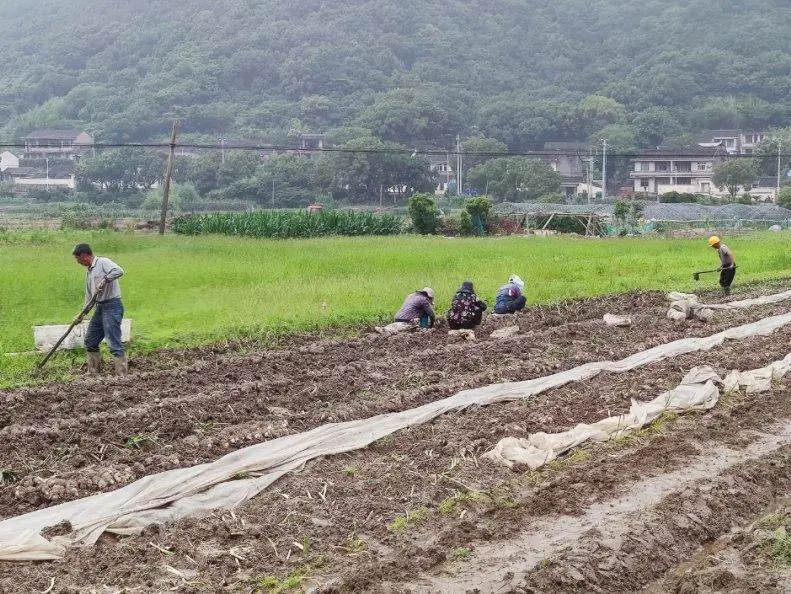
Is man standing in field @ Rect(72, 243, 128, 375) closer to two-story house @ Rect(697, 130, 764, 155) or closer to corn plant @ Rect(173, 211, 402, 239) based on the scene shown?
corn plant @ Rect(173, 211, 402, 239)

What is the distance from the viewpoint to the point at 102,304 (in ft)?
35.8

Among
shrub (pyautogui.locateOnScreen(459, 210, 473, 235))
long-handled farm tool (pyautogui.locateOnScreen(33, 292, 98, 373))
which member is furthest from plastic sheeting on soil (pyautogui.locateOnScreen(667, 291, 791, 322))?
shrub (pyautogui.locateOnScreen(459, 210, 473, 235))

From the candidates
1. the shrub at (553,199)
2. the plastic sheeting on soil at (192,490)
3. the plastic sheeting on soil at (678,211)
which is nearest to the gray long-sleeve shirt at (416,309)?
the plastic sheeting on soil at (192,490)

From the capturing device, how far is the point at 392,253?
86.4 ft

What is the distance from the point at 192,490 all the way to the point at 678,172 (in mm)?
78071

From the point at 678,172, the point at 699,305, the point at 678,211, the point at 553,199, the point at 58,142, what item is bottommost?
the point at 699,305

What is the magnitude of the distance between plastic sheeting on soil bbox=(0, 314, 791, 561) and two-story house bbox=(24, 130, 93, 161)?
86.3 metres

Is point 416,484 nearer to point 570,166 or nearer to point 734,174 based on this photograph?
point 734,174

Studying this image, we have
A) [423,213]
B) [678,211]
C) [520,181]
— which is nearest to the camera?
[423,213]

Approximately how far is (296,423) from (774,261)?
2085 centimetres

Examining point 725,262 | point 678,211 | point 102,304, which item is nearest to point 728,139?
point 678,211

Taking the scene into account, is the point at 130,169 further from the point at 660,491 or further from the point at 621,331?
the point at 660,491

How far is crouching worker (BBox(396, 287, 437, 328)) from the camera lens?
14.2 meters

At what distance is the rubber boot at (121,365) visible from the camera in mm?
11117
